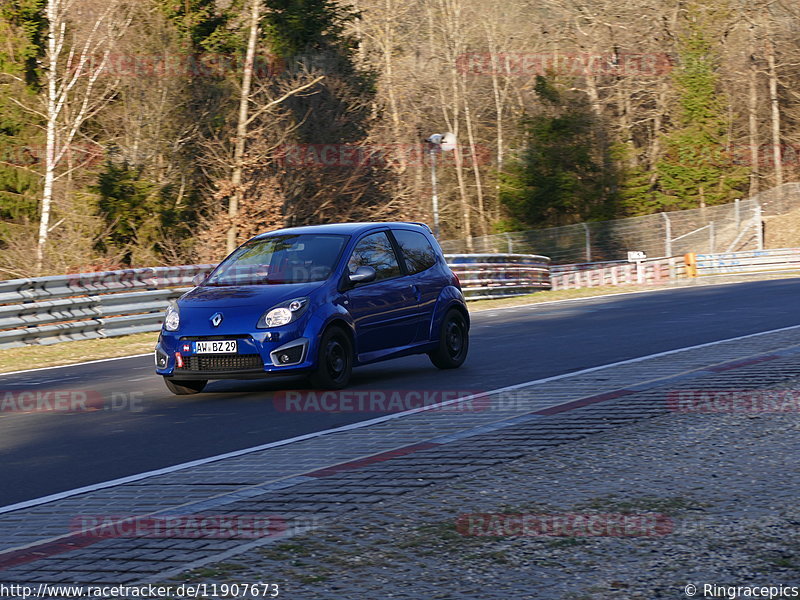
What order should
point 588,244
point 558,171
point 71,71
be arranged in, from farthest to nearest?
point 558,171 < point 588,244 < point 71,71

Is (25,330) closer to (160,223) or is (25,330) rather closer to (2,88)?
(160,223)

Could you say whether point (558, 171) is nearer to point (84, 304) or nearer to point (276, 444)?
point (84, 304)

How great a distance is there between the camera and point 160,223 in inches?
1299

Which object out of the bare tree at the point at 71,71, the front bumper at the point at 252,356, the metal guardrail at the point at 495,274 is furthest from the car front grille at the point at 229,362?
the metal guardrail at the point at 495,274

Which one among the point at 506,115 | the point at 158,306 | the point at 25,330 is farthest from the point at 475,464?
the point at 506,115

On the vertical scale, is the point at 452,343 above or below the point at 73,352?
above

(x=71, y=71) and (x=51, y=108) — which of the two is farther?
(x=71, y=71)

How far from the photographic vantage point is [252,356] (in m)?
11.0

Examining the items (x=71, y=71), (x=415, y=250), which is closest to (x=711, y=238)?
(x=71, y=71)

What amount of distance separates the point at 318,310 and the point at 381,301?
3.77 ft

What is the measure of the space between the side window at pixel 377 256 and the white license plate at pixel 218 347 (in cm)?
162

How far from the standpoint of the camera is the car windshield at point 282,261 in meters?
11.9

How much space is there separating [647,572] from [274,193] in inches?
1196

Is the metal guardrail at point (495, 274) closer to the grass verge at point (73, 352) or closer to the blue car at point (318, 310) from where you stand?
the grass verge at point (73, 352)
